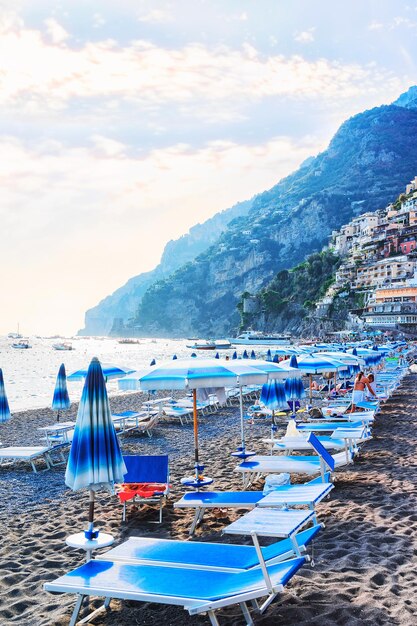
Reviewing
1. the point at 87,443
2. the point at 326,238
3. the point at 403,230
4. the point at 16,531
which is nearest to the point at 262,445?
the point at 16,531

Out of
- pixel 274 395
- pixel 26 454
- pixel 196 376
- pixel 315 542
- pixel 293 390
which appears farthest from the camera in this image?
pixel 293 390

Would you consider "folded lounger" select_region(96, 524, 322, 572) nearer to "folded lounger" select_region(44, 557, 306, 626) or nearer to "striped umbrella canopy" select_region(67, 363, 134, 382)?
"folded lounger" select_region(44, 557, 306, 626)

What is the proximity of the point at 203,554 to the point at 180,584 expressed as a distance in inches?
23.2

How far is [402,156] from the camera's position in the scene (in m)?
171

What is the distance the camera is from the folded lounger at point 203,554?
13.1ft

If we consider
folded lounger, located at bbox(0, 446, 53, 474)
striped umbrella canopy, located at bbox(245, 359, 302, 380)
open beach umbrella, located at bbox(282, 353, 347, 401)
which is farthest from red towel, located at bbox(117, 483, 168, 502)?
open beach umbrella, located at bbox(282, 353, 347, 401)

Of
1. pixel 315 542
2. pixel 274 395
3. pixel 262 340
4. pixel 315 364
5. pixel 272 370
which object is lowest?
pixel 262 340

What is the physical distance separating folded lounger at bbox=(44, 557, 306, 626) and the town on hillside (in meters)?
85.8

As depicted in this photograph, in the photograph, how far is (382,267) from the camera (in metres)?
99.4

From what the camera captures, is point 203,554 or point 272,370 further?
point 272,370

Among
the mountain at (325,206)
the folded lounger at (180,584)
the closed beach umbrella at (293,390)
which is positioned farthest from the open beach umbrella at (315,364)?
the mountain at (325,206)

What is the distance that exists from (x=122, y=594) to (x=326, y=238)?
167812 mm

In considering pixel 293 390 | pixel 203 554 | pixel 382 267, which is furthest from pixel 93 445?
pixel 382 267

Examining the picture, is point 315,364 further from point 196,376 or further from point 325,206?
point 325,206
